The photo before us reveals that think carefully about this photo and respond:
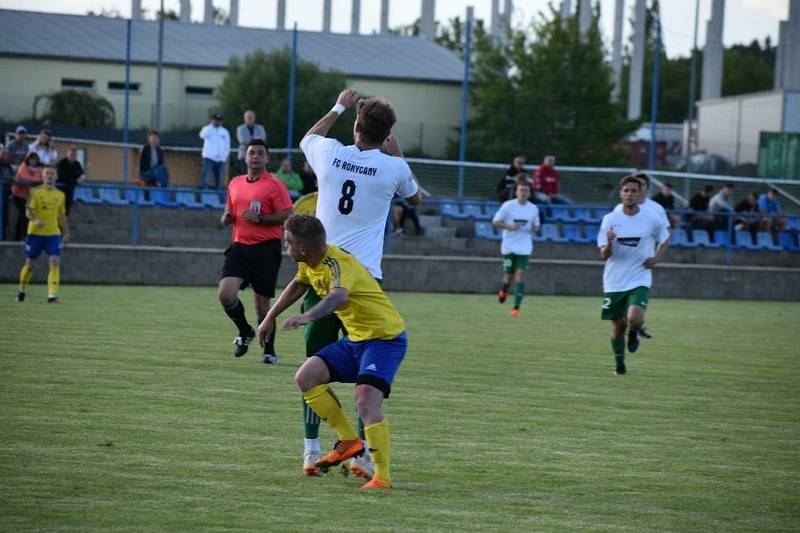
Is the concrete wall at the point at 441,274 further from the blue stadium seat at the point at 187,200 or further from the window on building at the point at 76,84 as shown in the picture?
the window on building at the point at 76,84

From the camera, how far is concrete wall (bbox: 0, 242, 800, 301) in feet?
70.6

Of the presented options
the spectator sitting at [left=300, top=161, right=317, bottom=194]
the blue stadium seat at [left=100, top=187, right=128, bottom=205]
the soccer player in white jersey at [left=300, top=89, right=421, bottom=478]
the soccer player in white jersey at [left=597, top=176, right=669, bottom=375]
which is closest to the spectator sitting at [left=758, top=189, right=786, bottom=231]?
the spectator sitting at [left=300, top=161, right=317, bottom=194]

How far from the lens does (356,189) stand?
22.7 ft

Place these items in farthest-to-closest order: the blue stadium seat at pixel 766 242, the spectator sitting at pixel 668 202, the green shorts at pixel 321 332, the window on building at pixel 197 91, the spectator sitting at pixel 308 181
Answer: the window on building at pixel 197 91 → the blue stadium seat at pixel 766 242 → the spectator sitting at pixel 668 202 → the spectator sitting at pixel 308 181 → the green shorts at pixel 321 332

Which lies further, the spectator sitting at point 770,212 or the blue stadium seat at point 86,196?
the spectator sitting at point 770,212

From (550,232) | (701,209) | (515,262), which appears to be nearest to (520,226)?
(515,262)

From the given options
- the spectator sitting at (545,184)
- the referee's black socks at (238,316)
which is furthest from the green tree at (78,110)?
the referee's black socks at (238,316)

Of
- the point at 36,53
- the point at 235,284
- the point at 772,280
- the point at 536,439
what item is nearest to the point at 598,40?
the point at 772,280

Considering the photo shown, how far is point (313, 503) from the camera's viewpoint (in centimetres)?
598

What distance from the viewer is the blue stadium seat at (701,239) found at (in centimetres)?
2652

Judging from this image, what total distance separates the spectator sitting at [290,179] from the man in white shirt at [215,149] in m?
1.19

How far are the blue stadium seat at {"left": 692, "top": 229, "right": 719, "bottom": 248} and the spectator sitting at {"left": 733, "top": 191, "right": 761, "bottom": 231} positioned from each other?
780mm

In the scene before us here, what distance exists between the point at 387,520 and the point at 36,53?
22749 millimetres

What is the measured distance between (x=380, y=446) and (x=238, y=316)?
5622 mm
